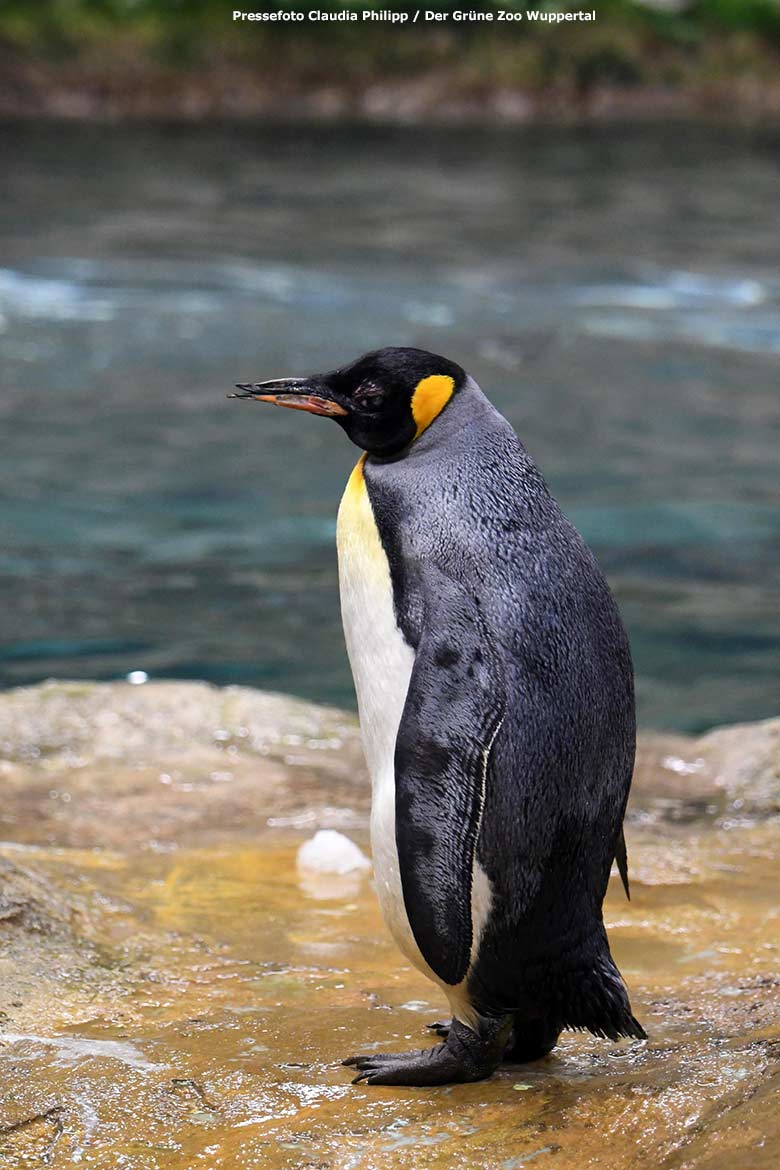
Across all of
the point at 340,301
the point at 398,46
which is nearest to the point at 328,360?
the point at 340,301

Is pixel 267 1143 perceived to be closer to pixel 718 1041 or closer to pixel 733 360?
pixel 718 1041

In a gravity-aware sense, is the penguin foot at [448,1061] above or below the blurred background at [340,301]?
below

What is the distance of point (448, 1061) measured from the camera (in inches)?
113

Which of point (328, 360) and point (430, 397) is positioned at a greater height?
point (328, 360)

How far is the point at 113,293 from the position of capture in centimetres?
1395

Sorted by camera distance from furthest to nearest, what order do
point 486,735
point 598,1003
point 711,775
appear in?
1. point 711,775
2. point 598,1003
3. point 486,735

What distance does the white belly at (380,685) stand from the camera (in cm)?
291

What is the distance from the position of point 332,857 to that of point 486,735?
1.72m

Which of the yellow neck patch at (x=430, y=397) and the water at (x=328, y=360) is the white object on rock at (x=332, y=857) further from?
the water at (x=328, y=360)

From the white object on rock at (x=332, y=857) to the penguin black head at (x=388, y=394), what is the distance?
1.59m

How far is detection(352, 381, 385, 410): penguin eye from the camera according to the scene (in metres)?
3.09

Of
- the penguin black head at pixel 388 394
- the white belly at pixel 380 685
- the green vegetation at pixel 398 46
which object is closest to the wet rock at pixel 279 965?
the white belly at pixel 380 685

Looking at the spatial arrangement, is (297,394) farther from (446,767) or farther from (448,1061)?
(448,1061)

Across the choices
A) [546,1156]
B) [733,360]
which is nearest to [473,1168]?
[546,1156]
